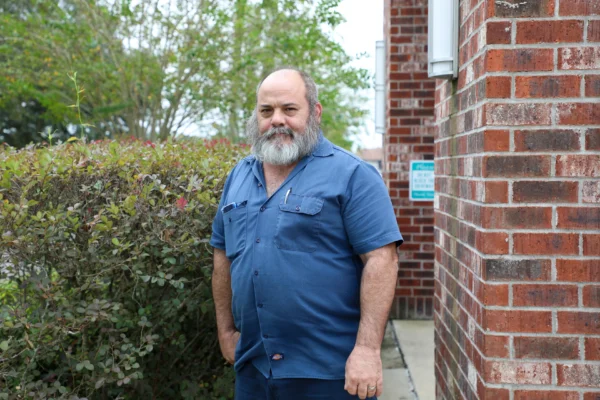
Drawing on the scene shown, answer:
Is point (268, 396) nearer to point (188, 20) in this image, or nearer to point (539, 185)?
point (539, 185)

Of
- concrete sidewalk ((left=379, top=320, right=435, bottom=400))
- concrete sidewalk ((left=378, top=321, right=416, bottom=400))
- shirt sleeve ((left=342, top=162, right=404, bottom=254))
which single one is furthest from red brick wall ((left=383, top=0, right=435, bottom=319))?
shirt sleeve ((left=342, top=162, right=404, bottom=254))

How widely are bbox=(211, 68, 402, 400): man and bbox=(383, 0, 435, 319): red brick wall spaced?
4.73 meters

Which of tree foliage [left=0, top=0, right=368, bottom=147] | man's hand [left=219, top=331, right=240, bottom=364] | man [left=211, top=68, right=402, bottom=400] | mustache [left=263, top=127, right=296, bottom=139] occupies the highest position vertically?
tree foliage [left=0, top=0, right=368, bottom=147]

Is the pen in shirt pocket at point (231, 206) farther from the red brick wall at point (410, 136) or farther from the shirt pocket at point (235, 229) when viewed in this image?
the red brick wall at point (410, 136)

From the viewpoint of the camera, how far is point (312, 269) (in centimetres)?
284

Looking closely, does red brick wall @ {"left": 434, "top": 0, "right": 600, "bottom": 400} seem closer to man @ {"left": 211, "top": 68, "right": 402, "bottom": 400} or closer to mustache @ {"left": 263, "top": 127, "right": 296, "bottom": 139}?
man @ {"left": 211, "top": 68, "right": 402, "bottom": 400}

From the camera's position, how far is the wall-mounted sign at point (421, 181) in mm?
7434

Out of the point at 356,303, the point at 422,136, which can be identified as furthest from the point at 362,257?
the point at 422,136

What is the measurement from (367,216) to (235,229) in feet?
1.95

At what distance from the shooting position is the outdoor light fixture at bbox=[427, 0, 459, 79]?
130 inches

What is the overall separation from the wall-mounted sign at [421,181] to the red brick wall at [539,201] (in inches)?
186

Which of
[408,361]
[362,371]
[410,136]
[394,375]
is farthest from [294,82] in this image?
[410,136]

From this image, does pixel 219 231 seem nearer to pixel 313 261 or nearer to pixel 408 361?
pixel 313 261

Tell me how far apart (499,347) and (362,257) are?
2.01 ft
